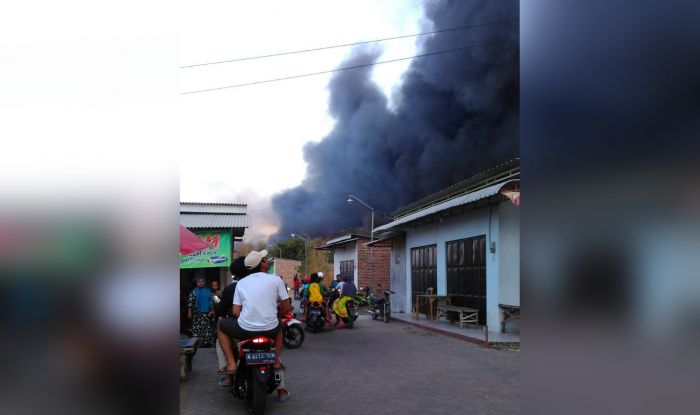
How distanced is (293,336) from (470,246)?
5525 mm

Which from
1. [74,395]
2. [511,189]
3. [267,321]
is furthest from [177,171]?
[511,189]

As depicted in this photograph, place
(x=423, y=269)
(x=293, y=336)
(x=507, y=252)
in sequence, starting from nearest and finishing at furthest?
(x=293, y=336) < (x=507, y=252) < (x=423, y=269)

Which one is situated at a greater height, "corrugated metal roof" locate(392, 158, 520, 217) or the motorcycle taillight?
"corrugated metal roof" locate(392, 158, 520, 217)

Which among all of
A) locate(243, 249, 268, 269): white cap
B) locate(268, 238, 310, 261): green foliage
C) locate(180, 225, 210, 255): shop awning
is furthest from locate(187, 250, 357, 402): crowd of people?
locate(268, 238, 310, 261): green foliage

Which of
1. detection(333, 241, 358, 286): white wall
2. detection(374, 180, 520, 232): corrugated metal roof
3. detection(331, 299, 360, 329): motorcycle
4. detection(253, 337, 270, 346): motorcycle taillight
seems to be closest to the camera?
detection(253, 337, 270, 346): motorcycle taillight

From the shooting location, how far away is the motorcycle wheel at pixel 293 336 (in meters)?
9.99

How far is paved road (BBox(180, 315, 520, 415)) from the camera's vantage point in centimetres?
547

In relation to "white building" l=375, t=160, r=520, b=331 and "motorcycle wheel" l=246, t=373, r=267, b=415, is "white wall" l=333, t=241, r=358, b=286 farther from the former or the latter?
Result: "motorcycle wheel" l=246, t=373, r=267, b=415

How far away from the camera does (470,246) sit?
42.6 ft

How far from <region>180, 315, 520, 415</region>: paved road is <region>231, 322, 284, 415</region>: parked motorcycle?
0.95ft

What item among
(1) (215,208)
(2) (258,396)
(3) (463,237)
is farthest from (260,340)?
(1) (215,208)

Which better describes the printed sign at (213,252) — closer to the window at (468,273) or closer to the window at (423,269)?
the window at (468,273)

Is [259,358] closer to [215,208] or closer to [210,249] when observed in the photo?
[210,249]

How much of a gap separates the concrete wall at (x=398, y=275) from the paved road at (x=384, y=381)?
25.0 feet
